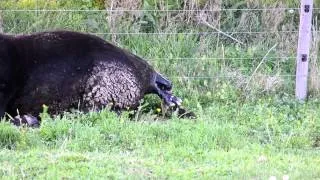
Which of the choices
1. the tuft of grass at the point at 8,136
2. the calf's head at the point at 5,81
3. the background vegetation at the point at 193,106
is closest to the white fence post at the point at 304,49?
the background vegetation at the point at 193,106

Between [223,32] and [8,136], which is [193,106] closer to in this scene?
[223,32]

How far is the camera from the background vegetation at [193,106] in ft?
19.3

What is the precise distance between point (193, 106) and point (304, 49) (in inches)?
65.9

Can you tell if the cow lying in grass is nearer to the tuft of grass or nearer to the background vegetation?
the background vegetation

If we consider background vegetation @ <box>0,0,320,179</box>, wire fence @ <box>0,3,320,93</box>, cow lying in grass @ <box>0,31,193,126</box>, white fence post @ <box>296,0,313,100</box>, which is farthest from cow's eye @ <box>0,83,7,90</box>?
white fence post @ <box>296,0,313,100</box>

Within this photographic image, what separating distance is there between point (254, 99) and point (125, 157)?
331 centimetres

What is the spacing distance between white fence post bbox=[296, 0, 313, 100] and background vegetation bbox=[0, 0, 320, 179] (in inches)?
6.1

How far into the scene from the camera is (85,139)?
6707mm

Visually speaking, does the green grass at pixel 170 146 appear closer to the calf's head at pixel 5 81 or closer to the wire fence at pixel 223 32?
the calf's head at pixel 5 81

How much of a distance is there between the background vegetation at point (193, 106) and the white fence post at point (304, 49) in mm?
154

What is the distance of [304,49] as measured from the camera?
30.2 ft

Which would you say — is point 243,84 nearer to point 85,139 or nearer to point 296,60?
point 296,60

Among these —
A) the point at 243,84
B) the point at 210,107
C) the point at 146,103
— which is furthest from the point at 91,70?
the point at 243,84

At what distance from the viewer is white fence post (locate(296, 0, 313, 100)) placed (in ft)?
30.1
